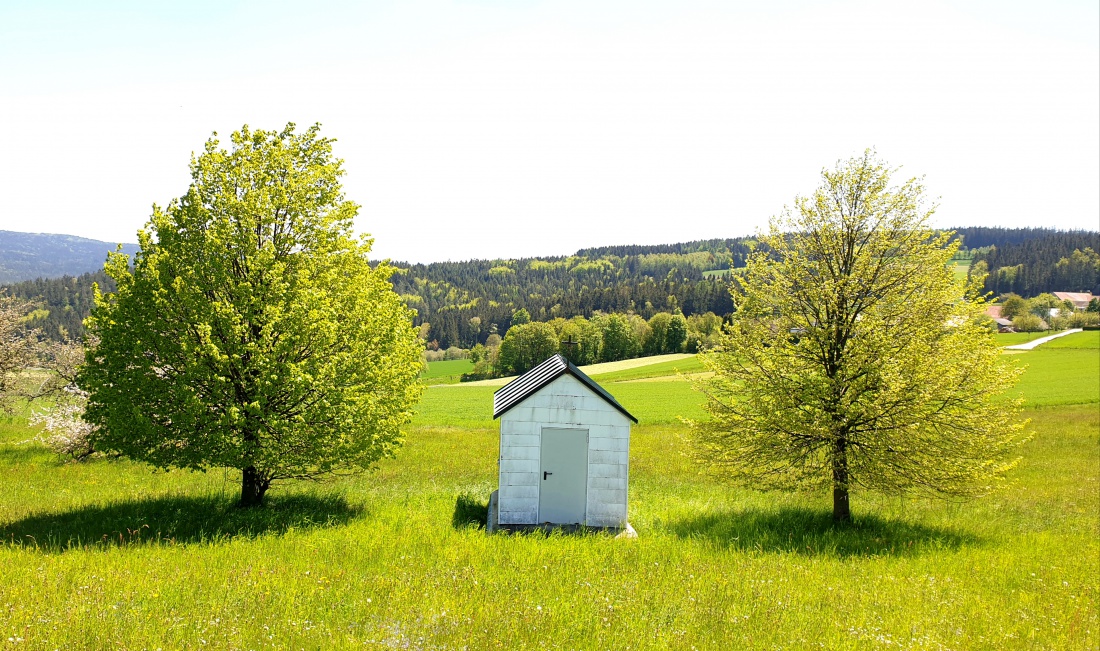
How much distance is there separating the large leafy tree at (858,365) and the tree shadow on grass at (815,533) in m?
0.99

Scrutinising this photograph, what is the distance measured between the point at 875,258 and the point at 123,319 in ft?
58.8

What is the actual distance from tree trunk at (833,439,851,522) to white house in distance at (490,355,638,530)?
5135mm

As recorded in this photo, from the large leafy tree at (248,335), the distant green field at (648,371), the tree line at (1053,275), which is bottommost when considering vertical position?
the distant green field at (648,371)

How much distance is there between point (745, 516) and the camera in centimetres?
1731

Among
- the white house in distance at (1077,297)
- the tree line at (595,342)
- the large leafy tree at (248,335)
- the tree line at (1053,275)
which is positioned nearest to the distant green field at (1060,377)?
the large leafy tree at (248,335)

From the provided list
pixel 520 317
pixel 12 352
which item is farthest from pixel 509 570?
pixel 520 317

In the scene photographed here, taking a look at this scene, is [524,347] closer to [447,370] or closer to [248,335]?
[447,370]

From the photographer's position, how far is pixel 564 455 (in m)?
15.9

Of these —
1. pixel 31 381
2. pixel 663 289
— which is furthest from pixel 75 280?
pixel 31 381

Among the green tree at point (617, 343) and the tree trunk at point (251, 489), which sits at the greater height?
the tree trunk at point (251, 489)

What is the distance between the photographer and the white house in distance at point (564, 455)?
15758 mm

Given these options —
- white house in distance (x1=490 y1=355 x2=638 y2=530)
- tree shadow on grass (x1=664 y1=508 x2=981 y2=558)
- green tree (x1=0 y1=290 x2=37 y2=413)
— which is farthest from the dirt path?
green tree (x1=0 y1=290 x2=37 y2=413)

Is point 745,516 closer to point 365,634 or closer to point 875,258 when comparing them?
point 875,258

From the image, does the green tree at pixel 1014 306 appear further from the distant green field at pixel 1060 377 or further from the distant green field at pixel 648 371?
the distant green field at pixel 648 371
